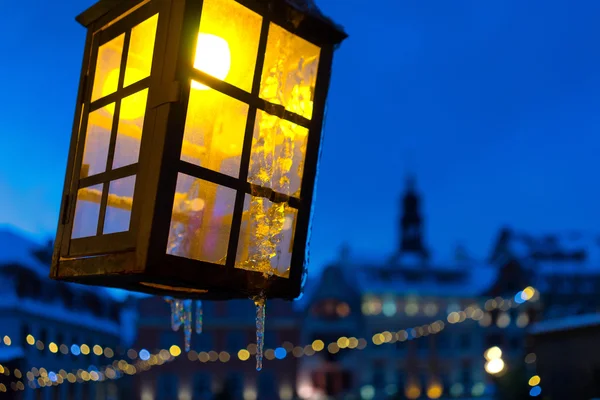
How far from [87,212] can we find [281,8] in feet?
2.84

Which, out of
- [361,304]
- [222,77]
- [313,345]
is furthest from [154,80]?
[361,304]

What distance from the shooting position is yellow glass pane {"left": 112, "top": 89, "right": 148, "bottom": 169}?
5.88 ft

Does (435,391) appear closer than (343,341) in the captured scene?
No

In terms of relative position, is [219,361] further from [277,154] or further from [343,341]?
[277,154]

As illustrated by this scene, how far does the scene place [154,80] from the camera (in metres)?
1.74

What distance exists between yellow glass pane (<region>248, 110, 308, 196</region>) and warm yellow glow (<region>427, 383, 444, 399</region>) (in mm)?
35023

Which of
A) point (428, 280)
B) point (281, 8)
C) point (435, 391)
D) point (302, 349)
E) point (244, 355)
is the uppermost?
point (428, 280)

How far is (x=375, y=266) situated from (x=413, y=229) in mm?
19917

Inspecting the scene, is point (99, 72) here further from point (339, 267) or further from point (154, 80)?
point (339, 267)

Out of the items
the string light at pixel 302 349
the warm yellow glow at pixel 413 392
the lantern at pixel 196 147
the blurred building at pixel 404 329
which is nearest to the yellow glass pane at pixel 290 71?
the lantern at pixel 196 147

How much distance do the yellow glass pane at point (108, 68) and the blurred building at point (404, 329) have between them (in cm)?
3177

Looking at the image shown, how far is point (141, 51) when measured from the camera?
1.89 metres

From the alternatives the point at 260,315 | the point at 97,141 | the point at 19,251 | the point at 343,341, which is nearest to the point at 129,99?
the point at 97,141

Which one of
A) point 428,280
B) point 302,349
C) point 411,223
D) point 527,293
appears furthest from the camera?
point 411,223
